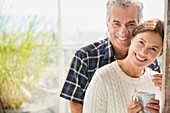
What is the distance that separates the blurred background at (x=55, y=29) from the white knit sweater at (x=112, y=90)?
227cm

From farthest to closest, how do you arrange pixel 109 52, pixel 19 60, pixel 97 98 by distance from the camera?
pixel 19 60
pixel 109 52
pixel 97 98

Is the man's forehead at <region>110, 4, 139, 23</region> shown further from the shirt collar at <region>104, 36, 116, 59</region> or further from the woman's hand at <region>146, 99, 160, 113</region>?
the woman's hand at <region>146, 99, 160, 113</region>

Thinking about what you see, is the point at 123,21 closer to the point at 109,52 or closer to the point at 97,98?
the point at 109,52

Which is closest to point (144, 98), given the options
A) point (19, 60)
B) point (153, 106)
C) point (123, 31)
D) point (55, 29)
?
point (153, 106)

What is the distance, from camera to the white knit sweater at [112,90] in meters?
1.11

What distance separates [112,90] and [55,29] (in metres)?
2.43

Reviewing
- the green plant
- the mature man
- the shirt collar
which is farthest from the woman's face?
the green plant

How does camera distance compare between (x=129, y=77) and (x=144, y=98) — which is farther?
(x=129, y=77)

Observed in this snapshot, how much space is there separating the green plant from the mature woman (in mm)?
2083

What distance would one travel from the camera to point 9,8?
11.0ft

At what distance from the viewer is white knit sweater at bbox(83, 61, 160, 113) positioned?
3.66ft

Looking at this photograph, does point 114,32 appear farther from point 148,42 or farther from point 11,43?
point 11,43

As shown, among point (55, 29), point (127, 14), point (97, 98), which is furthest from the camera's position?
point (55, 29)

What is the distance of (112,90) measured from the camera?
1145 mm
